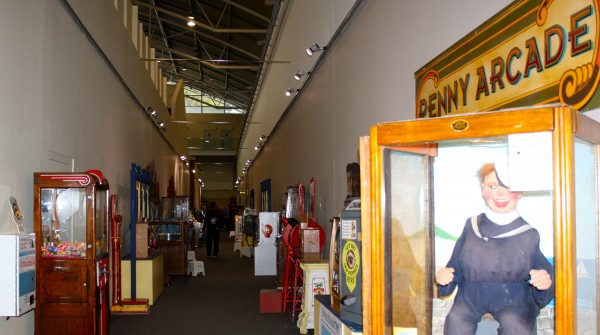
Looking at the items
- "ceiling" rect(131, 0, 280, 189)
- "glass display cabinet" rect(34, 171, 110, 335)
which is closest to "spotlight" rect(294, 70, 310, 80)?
"ceiling" rect(131, 0, 280, 189)

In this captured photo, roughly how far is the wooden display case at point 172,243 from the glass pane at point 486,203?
9370 millimetres

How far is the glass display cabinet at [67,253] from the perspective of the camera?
17.4ft

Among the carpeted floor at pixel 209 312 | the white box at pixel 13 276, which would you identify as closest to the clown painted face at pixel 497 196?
the white box at pixel 13 276

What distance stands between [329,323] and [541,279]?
7.11ft

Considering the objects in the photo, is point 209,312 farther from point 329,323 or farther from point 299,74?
point 329,323

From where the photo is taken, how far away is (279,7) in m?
12.5

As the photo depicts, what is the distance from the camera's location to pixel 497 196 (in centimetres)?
246

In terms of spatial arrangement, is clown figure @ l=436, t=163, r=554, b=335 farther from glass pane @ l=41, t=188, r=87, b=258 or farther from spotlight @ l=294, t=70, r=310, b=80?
spotlight @ l=294, t=70, r=310, b=80

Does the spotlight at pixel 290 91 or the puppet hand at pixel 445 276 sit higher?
the spotlight at pixel 290 91

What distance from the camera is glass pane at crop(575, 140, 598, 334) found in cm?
210

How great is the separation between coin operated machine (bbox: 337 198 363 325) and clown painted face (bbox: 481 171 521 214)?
1328 mm

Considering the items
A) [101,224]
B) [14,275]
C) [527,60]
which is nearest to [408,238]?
[527,60]

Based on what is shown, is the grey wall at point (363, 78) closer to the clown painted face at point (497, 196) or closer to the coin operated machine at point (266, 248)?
the clown painted face at point (497, 196)

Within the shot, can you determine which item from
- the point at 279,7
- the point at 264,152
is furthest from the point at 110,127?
the point at 264,152
